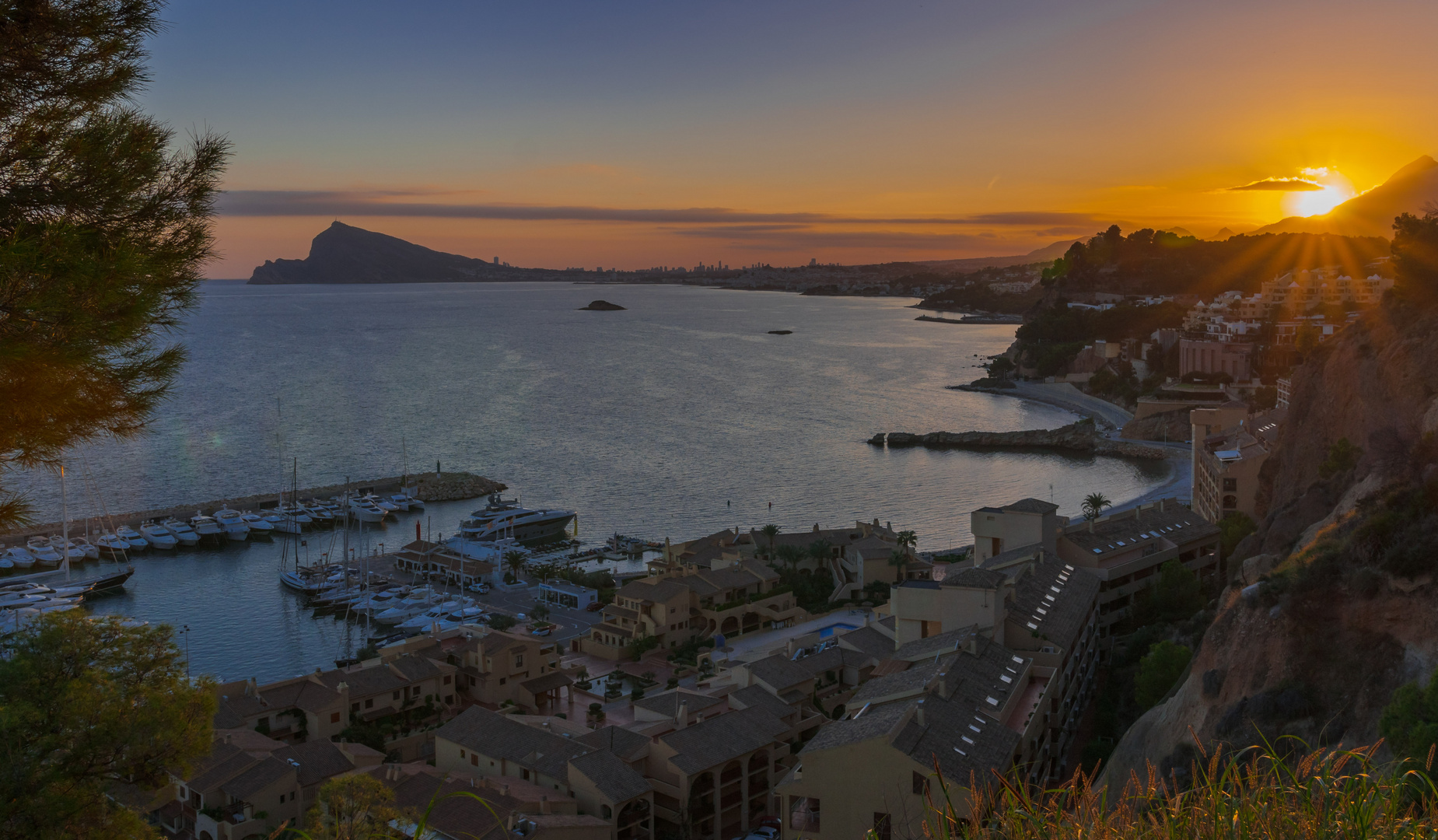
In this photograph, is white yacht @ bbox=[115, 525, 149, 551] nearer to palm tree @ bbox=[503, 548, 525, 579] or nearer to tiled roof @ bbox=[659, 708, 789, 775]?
palm tree @ bbox=[503, 548, 525, 579]

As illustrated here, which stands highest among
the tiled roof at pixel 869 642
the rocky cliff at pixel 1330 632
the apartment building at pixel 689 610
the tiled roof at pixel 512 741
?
the rocky cliff at pixel 1330 632

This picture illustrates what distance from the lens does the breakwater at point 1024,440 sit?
3362cm

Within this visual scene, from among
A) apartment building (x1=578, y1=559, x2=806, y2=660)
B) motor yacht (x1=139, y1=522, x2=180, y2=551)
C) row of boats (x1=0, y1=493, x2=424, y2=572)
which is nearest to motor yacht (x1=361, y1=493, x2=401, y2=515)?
row of boats (x1=0, y1=493, x2=424, y2=572)

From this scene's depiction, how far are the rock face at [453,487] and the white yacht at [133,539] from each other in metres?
7.10

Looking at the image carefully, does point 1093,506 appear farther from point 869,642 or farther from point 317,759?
point 317,759

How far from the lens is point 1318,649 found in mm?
7184

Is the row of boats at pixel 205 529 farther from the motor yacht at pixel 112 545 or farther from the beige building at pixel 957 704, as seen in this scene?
the beige building at pixel 957 704

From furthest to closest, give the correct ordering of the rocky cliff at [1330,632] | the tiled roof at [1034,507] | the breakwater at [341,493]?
the breakwater at [341,493] < the tiled roof at [1034,507] < the rocky cliff at [1330,632]

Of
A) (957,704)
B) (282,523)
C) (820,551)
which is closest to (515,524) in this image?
(282,523)

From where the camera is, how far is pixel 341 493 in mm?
28141

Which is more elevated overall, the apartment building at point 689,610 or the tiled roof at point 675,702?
the tiled roof at point 675,702

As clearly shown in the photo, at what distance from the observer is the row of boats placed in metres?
21.7

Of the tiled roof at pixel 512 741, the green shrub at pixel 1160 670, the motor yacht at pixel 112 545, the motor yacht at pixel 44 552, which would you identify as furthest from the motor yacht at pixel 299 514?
the green shrub at pixel 1160 670

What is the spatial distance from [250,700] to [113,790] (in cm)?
714
